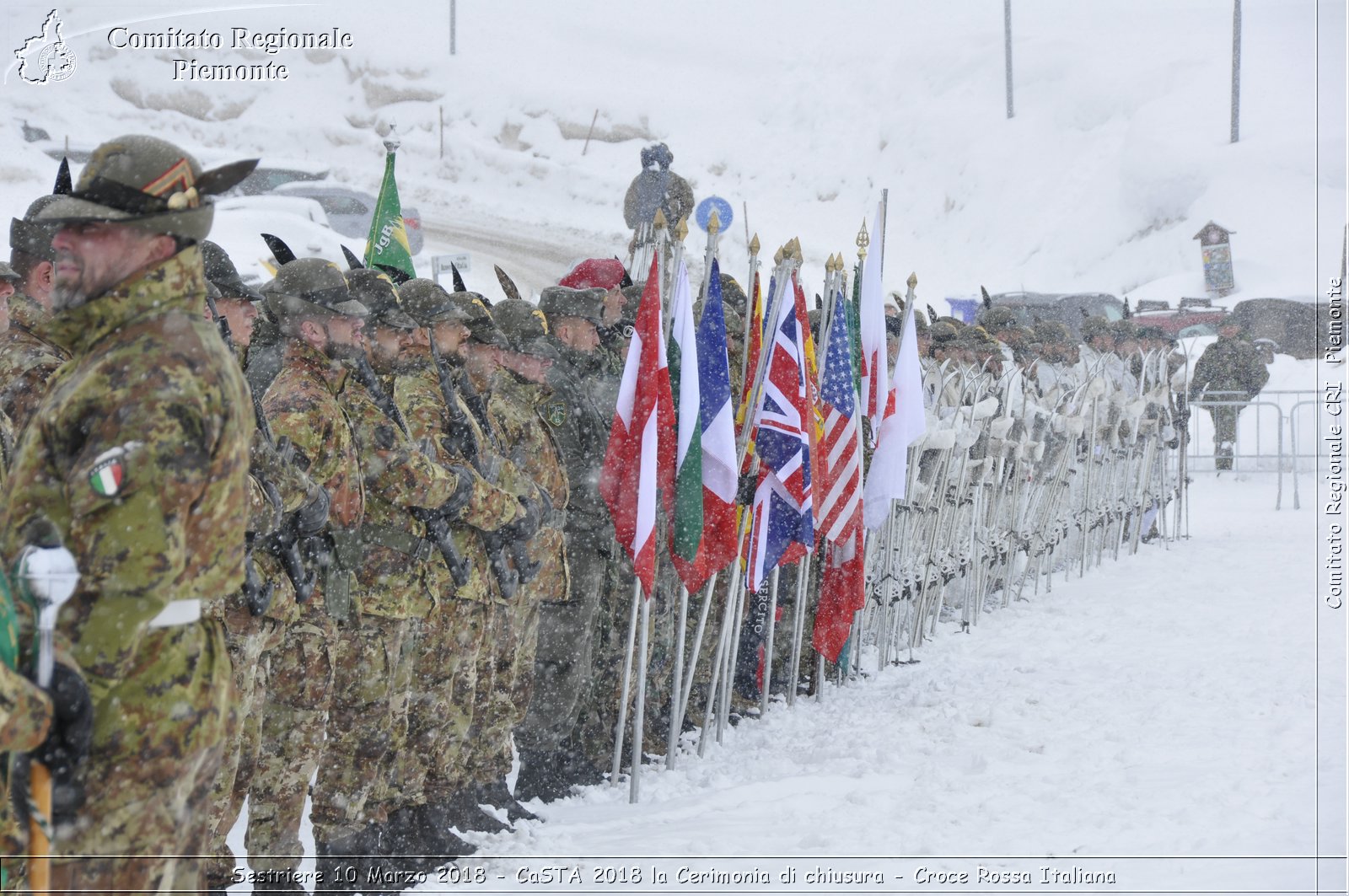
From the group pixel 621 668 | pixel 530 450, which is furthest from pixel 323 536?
pixel 621 668

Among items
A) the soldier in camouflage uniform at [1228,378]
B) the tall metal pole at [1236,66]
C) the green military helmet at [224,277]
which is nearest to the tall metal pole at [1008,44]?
the tall metal pole at [1236,66]

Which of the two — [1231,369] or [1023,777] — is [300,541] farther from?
[1231,369]

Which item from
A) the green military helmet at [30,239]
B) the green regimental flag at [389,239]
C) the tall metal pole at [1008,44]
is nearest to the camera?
the green military helmet at [30,239]

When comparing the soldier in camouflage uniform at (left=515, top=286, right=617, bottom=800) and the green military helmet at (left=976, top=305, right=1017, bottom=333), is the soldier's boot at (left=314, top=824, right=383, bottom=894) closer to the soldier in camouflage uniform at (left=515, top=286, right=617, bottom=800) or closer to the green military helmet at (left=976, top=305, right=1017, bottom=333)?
the soldier in camouflage uniform at (left=515, top=286, right=617, bottom=800)

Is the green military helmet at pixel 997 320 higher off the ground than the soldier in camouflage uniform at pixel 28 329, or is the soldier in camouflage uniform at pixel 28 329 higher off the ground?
the green military helmet at pixel 997 320

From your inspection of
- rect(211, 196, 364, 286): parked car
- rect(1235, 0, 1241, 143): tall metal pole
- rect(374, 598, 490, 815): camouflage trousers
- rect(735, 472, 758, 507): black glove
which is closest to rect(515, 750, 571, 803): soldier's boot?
rect(374, 598, 490, 815): camouflage trousers

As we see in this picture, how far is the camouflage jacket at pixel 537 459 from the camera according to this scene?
5.91m

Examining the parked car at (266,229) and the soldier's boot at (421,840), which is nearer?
the soldier's boot at (421,840)

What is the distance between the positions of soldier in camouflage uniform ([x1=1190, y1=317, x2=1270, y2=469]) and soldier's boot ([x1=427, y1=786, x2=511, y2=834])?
16.4m

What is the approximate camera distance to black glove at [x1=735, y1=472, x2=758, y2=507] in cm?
738

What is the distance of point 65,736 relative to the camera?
238 centimetres

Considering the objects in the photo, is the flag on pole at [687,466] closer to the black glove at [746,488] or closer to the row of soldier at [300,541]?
the row of soldier at [300,541]

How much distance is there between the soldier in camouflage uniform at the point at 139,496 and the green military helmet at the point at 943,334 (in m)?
8.77

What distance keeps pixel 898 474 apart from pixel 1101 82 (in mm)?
39166
